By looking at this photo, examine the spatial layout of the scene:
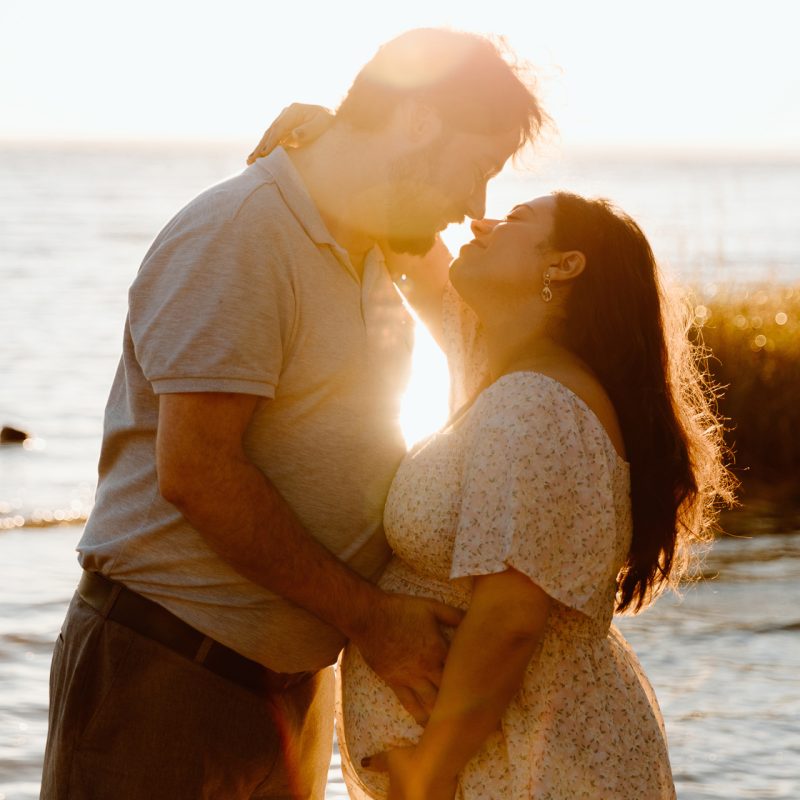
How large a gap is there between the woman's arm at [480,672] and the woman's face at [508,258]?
69 centimetres

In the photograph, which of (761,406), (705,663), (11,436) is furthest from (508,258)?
(11,436)

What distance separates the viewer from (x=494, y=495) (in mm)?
2432

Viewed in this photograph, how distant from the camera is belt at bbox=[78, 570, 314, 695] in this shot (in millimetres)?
2494

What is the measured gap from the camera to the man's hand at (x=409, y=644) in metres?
2.52

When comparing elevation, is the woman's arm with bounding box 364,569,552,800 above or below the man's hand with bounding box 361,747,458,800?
above

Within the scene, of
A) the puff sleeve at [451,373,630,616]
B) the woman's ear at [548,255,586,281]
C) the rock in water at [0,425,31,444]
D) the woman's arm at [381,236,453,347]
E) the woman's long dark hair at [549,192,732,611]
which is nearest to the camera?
the puff sleeve at [451,373,630,616]

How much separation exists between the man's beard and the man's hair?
87 millimetres

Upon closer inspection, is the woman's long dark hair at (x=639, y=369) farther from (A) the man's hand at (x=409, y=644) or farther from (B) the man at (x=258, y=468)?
(A) the man's hand at (x=409, y=644)

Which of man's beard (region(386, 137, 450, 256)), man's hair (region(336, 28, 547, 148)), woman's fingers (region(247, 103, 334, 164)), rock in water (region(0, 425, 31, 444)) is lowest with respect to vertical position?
rock in water (region(0, 425, 31, 444))

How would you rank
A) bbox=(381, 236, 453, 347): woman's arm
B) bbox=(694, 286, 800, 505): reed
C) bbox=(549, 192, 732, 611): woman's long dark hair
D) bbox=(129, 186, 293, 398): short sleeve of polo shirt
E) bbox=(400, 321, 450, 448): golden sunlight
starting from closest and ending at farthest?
bbox=(129, 186, 293, 398): short sleeve of polo shirt < bbox=(549, 192, 732, 611): woman's long dark hair < bbox=(400, 321, 450, 448): golden sunlight < bbox=(381, 236, 453, 347): woman's arm < bbox=(694, 286, 800, 505): reed

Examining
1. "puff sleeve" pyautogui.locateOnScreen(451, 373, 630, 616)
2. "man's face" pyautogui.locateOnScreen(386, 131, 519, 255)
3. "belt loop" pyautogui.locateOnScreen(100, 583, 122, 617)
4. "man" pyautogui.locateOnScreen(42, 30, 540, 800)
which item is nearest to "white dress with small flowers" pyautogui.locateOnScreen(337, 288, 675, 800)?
"puff sleeve" pyautogui.locateOnScreen(451, 373, 630, 616)

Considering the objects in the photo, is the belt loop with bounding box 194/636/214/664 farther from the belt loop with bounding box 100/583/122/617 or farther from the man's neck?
the man's neck

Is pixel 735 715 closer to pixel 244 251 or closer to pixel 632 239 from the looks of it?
pixel 632 239

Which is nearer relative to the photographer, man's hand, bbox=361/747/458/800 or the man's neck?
man's hand, bbox=361/747/458/800
